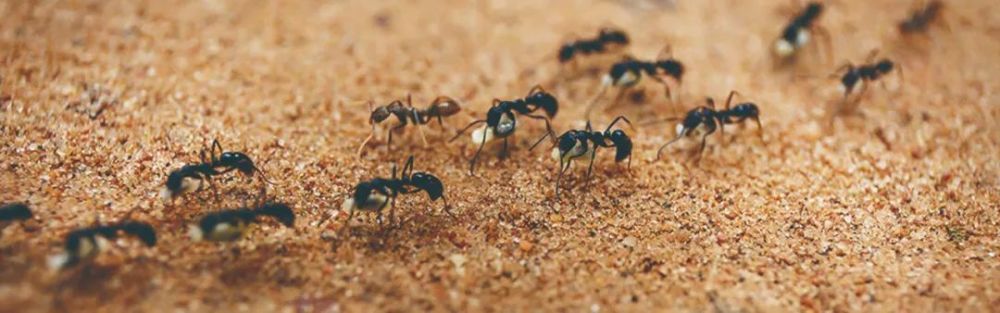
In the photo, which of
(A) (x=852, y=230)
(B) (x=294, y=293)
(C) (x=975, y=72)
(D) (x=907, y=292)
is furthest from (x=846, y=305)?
(C) (x=975, y=72)

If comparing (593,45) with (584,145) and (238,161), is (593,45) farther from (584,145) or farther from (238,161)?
(238,161)

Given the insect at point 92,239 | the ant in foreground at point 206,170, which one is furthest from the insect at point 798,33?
the insect at point 92,239

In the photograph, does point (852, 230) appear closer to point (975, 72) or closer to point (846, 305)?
point (846, 305)

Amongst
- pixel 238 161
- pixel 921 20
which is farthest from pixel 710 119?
pixel 238 161

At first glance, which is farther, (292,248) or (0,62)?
(0,62)

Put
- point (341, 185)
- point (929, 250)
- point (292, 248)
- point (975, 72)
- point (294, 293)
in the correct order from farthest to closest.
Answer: point (975, 72) → point (341, 185) → point (929, 250) → point (292, 248) → point (294, 293)
